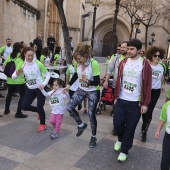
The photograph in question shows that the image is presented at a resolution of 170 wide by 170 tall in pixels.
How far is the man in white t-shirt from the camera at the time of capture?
4297 mm

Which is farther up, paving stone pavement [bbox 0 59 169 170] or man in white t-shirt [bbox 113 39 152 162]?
man in white t-shirt [bbox 113 39 152 162]

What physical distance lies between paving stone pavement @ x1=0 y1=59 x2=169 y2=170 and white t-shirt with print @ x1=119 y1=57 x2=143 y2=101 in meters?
1.10

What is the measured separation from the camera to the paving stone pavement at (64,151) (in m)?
4.29

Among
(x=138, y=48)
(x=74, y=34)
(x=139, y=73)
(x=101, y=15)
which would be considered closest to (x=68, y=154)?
(x=139, y=73)

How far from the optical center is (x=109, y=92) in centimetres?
748

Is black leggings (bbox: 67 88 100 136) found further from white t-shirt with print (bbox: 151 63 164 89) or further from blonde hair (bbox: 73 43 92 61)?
white t-shirt with print (bbox: 151 63 164 89)

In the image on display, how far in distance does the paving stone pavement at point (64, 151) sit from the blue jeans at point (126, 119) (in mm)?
361

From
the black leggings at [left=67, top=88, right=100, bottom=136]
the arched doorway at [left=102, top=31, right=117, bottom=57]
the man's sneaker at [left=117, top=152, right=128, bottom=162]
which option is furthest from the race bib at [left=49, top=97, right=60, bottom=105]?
the arched doorway at [left=102, top=31, right=117, bottom=57]

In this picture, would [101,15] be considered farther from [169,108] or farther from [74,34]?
[169,108]

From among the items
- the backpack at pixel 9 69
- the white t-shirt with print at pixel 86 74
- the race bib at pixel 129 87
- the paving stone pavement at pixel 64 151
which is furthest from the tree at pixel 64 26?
the race bib at pixel 129 87

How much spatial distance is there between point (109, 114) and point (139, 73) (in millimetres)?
3557

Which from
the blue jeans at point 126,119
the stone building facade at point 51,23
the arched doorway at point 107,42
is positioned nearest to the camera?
the blue jeans at point 126,119

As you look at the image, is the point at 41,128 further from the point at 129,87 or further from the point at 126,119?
the point at 129,87

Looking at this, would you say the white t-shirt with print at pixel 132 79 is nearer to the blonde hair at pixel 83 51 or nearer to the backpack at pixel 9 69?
the blonde hair at pixel 83 51
